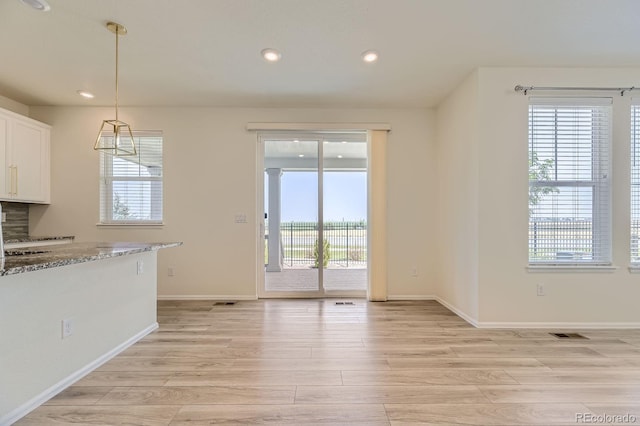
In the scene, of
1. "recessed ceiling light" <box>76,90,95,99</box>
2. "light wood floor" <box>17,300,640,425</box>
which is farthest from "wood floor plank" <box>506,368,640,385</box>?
"recessed ceiling light" <box>76,90,95,99</box>

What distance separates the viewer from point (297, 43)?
261 cm

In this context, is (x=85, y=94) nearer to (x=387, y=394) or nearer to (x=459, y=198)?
(x=387, y=394)

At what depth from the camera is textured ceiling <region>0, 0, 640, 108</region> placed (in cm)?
220

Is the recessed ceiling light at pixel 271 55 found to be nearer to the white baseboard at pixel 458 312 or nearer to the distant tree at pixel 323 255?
the distant tree at pixel 323 255

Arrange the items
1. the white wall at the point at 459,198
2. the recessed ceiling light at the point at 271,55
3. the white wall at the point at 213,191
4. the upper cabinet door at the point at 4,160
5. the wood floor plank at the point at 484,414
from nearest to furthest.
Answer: the wood floor plank at the point at 484,414 → the recessed ceiling light at the point at 271,55 → the white wall at the point at 459,198 → the upper cabinet door at the point at 4,160 → the white wall at the point at 213,191

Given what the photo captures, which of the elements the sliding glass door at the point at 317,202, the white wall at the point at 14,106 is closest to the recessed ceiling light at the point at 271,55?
the sliding glass door at the point at 317,202

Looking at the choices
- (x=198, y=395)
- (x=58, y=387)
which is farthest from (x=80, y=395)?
(x=198, y=395)

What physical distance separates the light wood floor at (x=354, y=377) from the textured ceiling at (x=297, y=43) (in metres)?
2.67

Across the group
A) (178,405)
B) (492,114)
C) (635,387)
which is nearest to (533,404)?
(635,387)

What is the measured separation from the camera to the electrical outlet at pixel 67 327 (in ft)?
6.36

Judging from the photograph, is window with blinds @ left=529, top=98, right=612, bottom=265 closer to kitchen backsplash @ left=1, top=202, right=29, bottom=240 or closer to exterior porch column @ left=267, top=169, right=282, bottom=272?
exterior porch column @ left=267, top=169, right=282, bottom=272

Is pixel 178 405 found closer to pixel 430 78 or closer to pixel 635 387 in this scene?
pixel 635 387

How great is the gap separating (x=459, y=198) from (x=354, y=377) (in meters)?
2.35

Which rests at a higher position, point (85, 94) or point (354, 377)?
point (85, 94)
